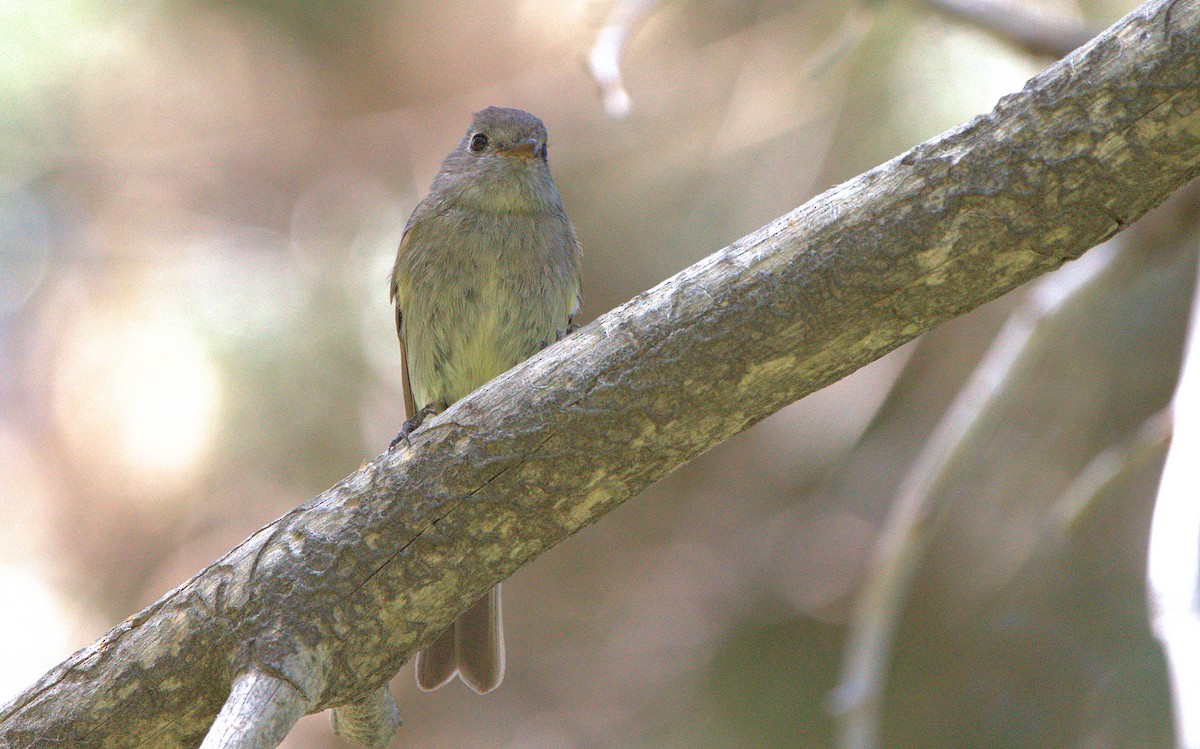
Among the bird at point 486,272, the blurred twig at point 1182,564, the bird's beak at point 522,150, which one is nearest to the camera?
the blurred twig at point 1182,564

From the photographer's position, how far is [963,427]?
3459 mm

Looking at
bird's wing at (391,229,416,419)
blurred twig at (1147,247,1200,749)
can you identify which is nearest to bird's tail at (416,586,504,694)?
bird's wing at (391,229,416,419)

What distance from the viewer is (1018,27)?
400cm

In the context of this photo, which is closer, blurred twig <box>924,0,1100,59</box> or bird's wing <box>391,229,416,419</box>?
bird's wing <box>391,229,416,419</box>

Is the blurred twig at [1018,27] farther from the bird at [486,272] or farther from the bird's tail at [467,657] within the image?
the bird's tail at [467,657]

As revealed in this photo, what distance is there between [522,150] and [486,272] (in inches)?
17.9

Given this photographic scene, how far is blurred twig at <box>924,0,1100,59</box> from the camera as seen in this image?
155 inches

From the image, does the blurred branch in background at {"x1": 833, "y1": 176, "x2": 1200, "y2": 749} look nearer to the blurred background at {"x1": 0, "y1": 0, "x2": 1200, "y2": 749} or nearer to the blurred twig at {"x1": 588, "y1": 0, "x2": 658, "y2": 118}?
the blurred background at {"x1": 0, "y1": 0, "x2": 1200, "y2": 749}

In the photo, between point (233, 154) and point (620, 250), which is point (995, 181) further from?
point (233, 154)

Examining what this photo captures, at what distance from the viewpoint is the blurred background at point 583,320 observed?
4.25 m

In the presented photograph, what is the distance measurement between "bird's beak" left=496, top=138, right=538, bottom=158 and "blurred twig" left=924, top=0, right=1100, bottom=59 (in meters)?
1.55

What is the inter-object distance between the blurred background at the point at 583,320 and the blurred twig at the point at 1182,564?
172 centimetres

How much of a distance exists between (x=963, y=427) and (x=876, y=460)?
1.37 m

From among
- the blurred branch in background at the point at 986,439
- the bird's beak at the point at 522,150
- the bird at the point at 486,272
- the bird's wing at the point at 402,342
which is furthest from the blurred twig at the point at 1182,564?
the bird's wing at the point at 402,342
